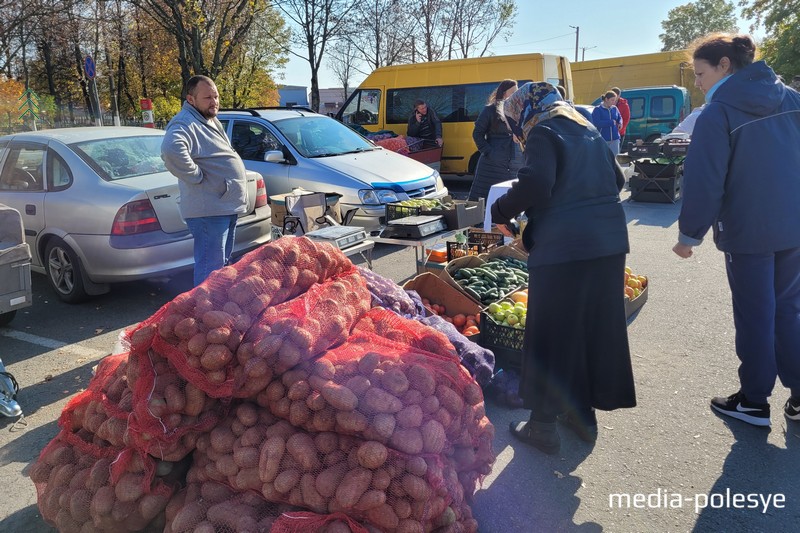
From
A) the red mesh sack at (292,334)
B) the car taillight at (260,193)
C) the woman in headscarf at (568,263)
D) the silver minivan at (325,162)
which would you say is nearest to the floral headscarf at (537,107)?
the woman in headscarf at (568,263)

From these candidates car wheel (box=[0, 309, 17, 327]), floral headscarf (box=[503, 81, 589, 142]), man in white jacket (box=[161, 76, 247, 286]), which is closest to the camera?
floral headscarf (box=[503, 81, 589, 142])

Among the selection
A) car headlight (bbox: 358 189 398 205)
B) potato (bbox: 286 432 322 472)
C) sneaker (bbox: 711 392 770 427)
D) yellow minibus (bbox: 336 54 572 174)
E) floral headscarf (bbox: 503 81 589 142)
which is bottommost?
sneaker (bbox: 711 392 770 427)

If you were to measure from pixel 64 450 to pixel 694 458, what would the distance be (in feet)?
10.6

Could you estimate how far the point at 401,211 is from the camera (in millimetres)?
Result: 5969

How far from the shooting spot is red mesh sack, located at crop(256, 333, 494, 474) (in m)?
2.24

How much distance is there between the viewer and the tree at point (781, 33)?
26.2 m

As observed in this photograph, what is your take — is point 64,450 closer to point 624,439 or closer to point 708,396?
point 624,439

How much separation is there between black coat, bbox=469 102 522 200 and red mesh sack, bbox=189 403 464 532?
5.54 m

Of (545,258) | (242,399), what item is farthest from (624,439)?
(242,399)

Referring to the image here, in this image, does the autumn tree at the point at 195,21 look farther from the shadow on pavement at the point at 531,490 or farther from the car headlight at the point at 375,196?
the shadow on pavement at the point at 531,490

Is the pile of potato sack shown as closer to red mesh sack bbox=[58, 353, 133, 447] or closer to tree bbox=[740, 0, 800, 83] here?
red mesh sack bbox=[58, 353, 133, 447]

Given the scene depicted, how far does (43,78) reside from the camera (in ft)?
119

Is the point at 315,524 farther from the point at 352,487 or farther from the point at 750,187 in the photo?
the point at 750,187

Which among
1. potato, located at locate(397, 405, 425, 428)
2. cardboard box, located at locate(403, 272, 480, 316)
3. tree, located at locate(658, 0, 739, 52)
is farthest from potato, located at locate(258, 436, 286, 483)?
tree, located at locate(658, 0, 739, 52)
